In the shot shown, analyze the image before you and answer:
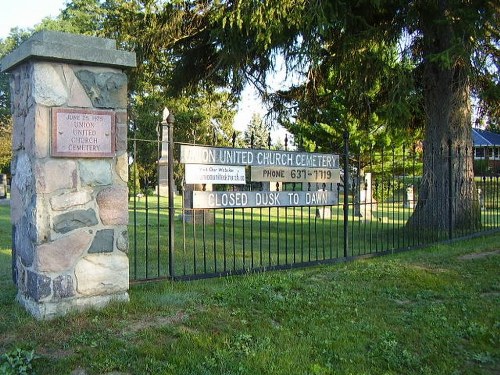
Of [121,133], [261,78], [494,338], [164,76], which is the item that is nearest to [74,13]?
[164,76]

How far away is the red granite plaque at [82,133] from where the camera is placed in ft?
13.5

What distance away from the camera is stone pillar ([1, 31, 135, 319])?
13.4 ft

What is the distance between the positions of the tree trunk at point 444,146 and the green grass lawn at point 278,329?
4689 millimetres

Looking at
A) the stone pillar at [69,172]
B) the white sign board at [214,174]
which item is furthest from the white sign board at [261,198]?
the stone pillar at [69,172]

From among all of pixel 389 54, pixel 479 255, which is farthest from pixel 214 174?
pixel 389 54

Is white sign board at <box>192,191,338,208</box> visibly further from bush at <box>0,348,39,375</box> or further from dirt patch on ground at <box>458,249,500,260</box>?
bush at <box>0,348,39,375</box>

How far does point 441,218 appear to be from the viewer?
1037cm

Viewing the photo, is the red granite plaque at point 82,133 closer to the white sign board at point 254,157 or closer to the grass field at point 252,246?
the white sign board at point 254,157

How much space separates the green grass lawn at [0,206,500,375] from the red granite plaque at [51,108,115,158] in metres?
1.40

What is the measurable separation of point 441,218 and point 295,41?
15.8 feet

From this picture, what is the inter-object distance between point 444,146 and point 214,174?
22.4ft

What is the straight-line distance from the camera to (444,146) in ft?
35.2

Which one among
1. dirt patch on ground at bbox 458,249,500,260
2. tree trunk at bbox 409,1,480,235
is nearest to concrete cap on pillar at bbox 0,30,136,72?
dirt patch on ground at bbox 458,249,500,260

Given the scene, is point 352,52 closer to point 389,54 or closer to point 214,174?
point 389,54
